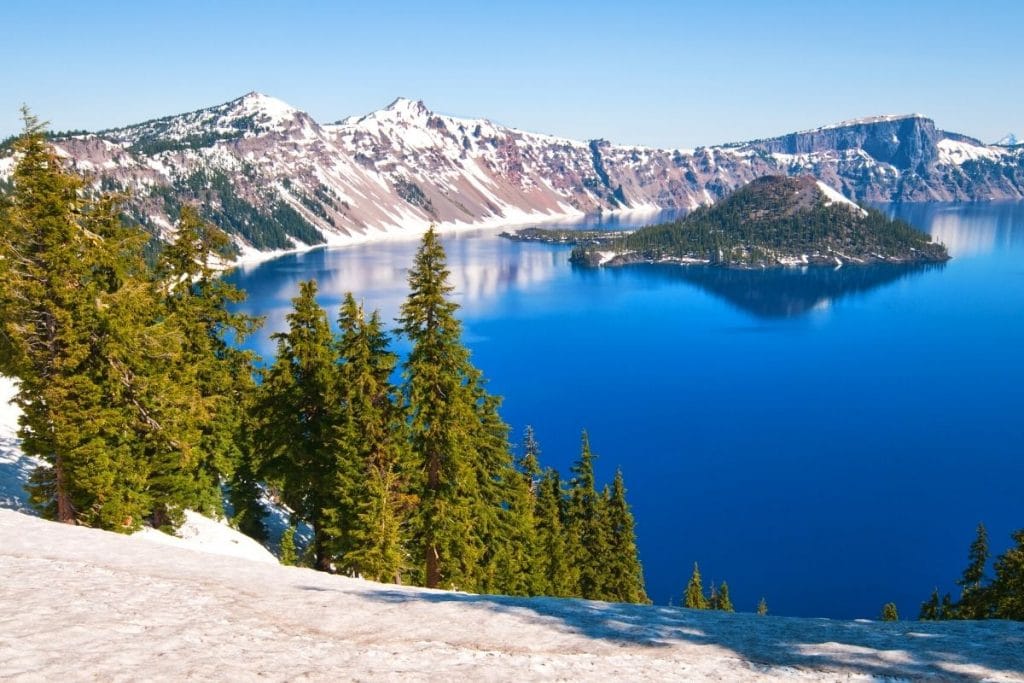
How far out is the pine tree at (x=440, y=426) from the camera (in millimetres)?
26781

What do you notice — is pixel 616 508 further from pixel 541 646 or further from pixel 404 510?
pixel 541 646

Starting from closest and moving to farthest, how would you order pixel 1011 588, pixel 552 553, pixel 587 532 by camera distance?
pixel 1011 588, pixel 552 553, pixel 587 532

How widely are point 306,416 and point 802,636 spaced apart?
978 inches

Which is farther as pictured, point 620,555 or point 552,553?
point 620,555

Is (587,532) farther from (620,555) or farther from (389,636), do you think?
(389,636)

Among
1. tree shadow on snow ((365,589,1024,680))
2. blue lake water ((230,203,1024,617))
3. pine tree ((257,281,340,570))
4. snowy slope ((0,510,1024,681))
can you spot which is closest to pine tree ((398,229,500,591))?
pine tree ((257,281,340,570))

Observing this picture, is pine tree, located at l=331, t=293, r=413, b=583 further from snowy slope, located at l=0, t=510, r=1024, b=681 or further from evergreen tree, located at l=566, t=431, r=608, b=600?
evergreen tree, located at l=566, t=431, r=608, b=600

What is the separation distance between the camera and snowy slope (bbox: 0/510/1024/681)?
37.2 feet

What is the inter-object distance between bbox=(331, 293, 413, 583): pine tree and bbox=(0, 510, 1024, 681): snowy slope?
10.3m

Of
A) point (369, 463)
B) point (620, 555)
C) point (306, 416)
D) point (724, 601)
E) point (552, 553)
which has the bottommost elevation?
point (724, 601)

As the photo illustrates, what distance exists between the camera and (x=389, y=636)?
13.3 metres

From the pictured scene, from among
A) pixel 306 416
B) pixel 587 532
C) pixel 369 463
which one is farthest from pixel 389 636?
pixel 587 532

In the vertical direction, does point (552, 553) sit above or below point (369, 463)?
below

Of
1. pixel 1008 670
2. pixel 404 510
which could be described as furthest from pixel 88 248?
pixel 1008 670
